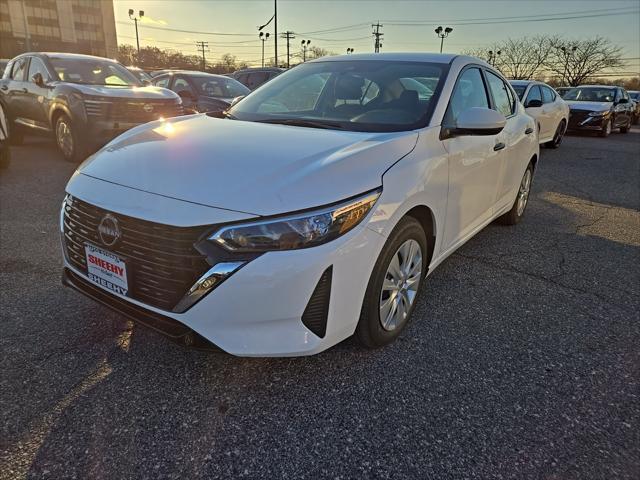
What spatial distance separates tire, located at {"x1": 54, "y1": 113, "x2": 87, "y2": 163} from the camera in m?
7.06

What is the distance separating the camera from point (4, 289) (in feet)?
10.3

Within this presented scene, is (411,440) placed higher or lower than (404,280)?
lower

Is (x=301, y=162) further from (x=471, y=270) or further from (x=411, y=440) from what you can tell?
(x=471, y=270)

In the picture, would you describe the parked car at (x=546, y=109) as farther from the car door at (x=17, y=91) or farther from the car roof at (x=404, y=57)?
the car door at (x=17, y=91)

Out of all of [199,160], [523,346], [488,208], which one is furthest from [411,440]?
[488,208]

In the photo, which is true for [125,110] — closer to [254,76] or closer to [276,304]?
[276,304]

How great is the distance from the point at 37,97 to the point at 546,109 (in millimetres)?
10251

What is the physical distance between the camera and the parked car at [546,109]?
9898 mm

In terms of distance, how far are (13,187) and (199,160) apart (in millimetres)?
4970

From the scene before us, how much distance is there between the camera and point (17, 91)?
Result: 330 inches

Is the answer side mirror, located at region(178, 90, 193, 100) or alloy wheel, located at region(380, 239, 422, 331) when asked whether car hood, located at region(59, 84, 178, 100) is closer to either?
side mirror, located at region(178, 90, 193, 100)

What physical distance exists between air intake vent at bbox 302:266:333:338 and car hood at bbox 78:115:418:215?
331mm

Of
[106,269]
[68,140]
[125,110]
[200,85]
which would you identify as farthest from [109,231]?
[200,85]

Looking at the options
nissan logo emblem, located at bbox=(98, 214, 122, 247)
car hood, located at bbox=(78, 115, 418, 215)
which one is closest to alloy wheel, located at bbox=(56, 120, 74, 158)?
car hood, located at bbox=(78, 115, 418, 215)
